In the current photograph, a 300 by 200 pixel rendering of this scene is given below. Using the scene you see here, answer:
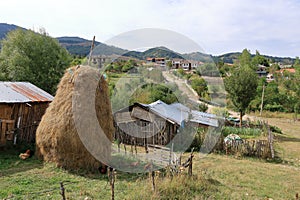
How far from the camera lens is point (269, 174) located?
8719 millimetres

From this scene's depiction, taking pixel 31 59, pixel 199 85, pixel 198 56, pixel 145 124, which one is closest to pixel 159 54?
pixel 198 56

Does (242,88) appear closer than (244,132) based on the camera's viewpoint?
No

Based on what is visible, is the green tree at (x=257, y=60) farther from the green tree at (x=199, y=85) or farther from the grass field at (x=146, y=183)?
the grass field at (x=146, y=183)

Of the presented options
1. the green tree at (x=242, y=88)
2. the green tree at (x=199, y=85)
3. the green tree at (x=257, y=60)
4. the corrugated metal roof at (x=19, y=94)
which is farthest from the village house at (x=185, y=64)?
the green tree at (x=257, y=60)

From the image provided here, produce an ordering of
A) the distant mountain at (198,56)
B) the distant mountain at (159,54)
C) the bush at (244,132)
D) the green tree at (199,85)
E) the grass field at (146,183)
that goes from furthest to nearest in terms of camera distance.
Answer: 1. the bush at (244,132)
2. the green tree at (199,85)
3. the distant mountain at (159,54)
4. the distant mountain at (198,56)
5. the grass field at (146,183)

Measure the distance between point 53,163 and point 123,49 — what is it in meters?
4.55

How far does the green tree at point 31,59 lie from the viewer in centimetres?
1775

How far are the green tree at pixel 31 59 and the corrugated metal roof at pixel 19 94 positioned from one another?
711 cm

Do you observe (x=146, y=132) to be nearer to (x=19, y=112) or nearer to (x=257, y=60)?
(x=19, y=112)

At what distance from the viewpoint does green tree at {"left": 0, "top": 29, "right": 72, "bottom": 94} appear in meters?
17.8

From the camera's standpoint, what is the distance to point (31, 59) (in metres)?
18.4

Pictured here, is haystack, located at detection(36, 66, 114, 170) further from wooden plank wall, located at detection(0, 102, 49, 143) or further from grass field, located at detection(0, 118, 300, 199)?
wooden plank wall, located at detection(0, 102, 49, 143)

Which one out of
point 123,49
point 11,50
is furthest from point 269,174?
point 11,50

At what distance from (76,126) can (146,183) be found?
2663 millimetres
